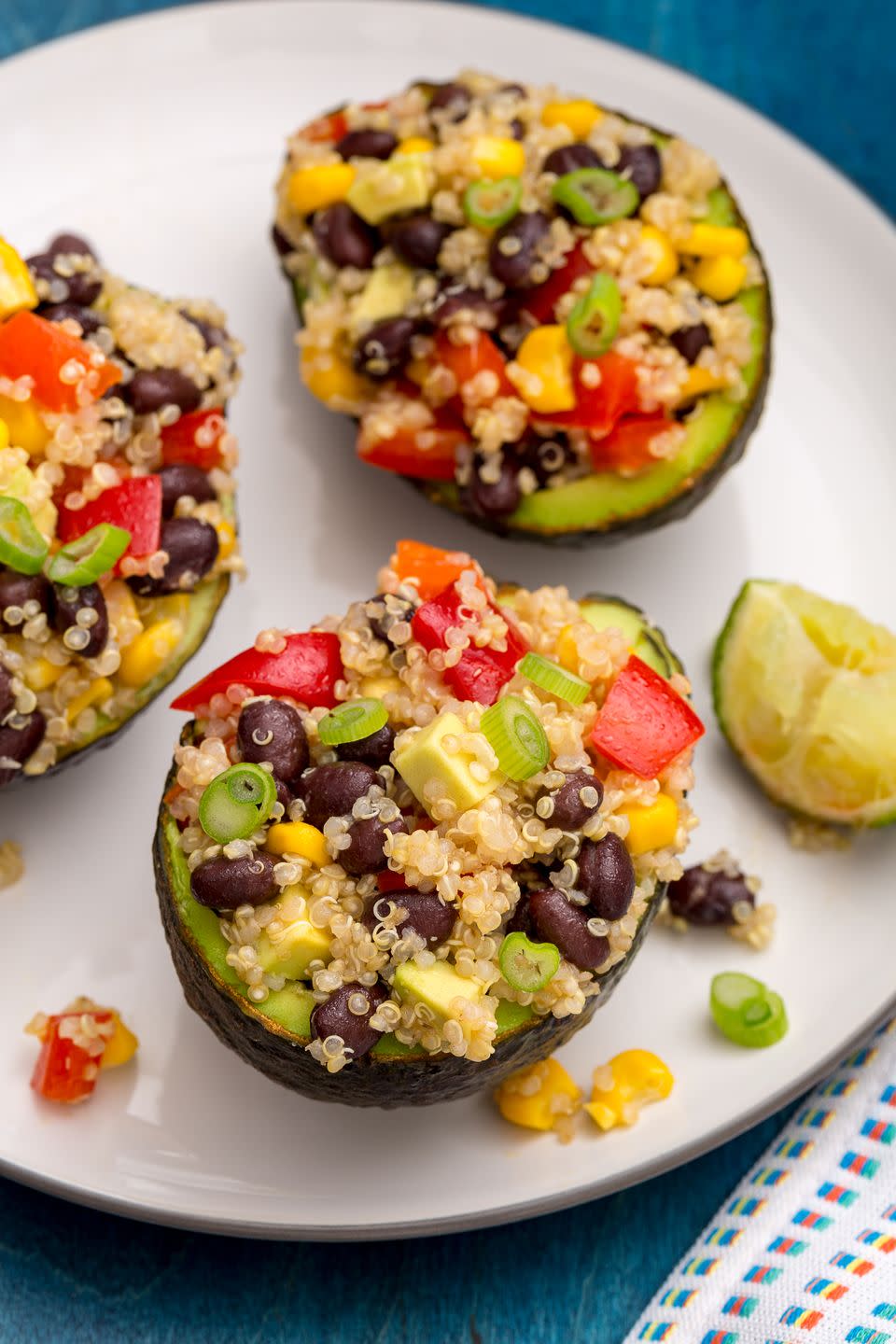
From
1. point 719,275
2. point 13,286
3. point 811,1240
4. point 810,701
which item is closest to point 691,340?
point 719,275

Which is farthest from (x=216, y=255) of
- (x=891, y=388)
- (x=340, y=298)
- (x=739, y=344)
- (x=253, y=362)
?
(x=891, y=388)

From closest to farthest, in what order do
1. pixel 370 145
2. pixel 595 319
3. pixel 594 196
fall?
pixel 595 319 → pixel 594 196 → pixel 370 145

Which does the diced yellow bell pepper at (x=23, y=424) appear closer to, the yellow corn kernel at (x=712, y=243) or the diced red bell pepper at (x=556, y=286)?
the diced red bell pepper at (x=556, y=286)

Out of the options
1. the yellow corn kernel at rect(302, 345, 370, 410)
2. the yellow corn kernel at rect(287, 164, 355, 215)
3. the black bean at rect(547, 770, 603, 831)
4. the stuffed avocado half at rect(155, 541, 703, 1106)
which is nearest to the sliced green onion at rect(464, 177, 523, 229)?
the yellow corn kernel at rect(287, 164, 355, 215)

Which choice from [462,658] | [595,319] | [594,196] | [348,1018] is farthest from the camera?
[594,196]

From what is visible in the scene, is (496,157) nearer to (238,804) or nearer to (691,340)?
(691,340)

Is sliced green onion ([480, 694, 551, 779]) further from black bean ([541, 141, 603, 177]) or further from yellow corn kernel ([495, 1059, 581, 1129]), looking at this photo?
black bean ([541, 141, 603, 177])

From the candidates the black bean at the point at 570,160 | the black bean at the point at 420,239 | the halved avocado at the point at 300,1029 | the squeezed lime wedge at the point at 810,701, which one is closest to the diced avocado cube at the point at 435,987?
the halved avocado at the point at 300,1029

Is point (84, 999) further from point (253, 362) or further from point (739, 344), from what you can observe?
point (739, 344)
